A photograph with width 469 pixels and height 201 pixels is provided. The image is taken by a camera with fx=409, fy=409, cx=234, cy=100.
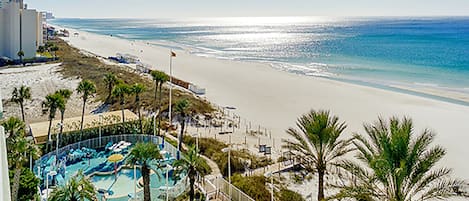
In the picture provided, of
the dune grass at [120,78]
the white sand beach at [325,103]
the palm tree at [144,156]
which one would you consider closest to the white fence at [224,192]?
the palm tree at [144,156]

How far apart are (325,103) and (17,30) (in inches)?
1844

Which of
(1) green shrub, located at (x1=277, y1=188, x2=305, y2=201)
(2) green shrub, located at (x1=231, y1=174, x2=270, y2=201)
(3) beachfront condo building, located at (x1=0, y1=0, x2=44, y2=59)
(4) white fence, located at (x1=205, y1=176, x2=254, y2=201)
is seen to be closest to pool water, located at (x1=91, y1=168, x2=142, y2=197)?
(4) white fence, located at (x1=205, y1=176, x2=254, y2=201)

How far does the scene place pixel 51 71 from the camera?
5041cm

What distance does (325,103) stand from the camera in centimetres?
3569

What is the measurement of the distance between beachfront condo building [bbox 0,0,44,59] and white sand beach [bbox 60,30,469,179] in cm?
2358

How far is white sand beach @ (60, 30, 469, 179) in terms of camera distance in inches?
1070

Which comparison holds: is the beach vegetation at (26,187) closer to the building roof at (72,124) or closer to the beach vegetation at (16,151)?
the beach vegetation at (16,151)

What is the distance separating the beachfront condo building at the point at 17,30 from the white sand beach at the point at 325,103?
928 inches

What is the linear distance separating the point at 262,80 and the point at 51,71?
1023 inches

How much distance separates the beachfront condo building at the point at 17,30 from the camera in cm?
5869

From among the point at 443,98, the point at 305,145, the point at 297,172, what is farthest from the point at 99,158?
the point at 443,98

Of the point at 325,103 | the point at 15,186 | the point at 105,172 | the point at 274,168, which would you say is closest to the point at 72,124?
the point at 105,172

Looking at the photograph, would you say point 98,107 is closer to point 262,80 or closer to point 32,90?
point 32,90

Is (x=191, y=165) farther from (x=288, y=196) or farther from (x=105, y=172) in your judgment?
(x=105, y=172)
